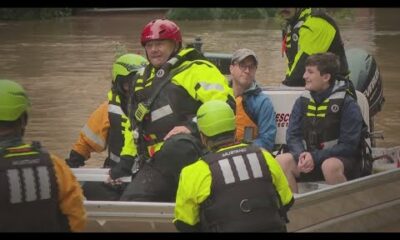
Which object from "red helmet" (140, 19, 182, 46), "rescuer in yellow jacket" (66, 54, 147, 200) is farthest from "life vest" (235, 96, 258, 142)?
"red helmet" (140, 19, 182, 46)

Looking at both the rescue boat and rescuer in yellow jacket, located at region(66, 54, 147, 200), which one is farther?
rescuer in yellow jacket, located at region(66, 54, 147, 200)

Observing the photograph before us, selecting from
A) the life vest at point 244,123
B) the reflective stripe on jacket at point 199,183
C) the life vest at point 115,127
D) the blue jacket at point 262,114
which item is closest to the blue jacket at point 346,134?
the blue jacket at point 262,114

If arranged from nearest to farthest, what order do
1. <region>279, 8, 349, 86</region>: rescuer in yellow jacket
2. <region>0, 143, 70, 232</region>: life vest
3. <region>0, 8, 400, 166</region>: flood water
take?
1. <region>0, 143, 70, 232</region>: life vest
2. <region>279, 8, 349, 86</region>: rescuer in yellow jacket
3. <region>0, 8, 400, 166</region>: flood water

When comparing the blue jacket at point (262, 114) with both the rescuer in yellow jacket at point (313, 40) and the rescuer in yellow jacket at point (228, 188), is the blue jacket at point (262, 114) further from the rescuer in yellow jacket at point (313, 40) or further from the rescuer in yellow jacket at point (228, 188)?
the rescuer in yellow jacket at point (228, 188)

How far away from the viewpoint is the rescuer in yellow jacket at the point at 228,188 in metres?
4.58

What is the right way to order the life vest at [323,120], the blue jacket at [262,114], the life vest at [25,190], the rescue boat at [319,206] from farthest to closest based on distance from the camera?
the blue jacket at [262,114], the life vest at [323,120], the rescue boat at [319,206], the life vest at [25,190]

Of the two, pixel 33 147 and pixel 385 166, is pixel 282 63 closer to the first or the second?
pixel 385 166

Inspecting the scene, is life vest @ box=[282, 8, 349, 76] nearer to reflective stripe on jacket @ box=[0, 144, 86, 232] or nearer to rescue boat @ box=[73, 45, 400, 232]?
rescue boat @ box=[73, 45, 400, 232]

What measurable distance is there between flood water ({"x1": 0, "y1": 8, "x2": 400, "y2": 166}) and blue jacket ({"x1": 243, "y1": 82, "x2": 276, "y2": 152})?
10.8 feet

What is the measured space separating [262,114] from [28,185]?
117 inches

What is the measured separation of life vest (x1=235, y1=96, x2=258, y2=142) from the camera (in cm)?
696

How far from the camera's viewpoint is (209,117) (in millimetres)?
4773

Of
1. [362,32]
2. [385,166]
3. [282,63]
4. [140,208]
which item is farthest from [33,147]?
[362,32]

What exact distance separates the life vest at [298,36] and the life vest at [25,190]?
4.14m
